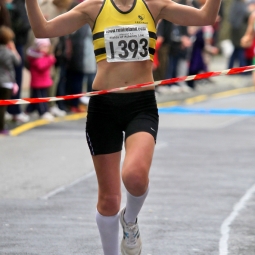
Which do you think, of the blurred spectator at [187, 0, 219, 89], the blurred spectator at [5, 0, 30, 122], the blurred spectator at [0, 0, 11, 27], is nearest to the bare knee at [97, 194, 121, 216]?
the blurred spectator at [0, 0, 11, 27]

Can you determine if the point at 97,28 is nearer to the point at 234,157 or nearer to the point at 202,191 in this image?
the point at 202,191

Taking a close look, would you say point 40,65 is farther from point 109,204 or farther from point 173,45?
point 109,204

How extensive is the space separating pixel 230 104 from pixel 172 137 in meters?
6.17

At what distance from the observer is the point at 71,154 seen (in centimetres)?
1138

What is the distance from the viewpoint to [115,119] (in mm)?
5418

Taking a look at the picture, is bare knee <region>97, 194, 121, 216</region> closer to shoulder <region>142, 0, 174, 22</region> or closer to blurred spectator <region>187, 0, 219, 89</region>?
shoulder <region>142, 0, 174, 22</region>

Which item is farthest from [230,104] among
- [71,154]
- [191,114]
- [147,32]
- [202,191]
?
[147,32]

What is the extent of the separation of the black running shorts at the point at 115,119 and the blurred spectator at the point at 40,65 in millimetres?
8814

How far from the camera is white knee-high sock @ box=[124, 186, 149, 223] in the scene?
5.37 metres

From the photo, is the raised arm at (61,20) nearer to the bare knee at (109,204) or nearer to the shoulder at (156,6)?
the shoulder at (156,6)

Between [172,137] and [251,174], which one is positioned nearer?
[251,174]

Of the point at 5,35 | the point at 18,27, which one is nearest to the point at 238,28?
the point at 18,27

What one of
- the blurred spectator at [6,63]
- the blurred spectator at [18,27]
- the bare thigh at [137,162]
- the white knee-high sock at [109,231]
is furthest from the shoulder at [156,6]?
the blurred spectator at [18,27]

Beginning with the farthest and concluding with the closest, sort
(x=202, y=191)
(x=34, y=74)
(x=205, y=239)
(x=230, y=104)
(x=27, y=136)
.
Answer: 1. (x=230, y=104)
2. (x=34, y=74)
3. (x=27, y=136)
4. (x=202, y=191)
5. (x=205, y=239)
